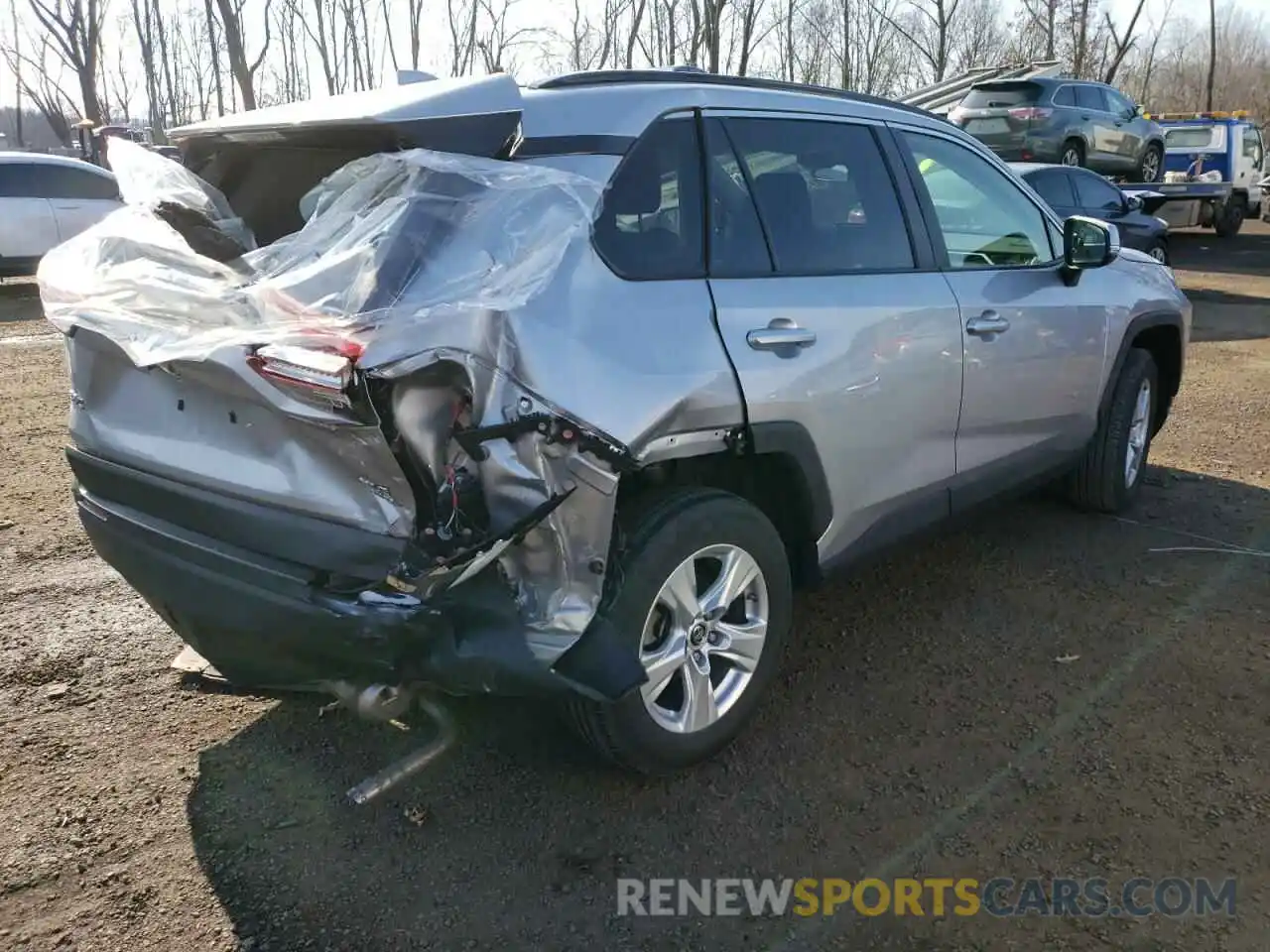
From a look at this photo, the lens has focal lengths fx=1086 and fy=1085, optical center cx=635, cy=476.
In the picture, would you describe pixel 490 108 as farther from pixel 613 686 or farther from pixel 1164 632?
pixel 1164 632

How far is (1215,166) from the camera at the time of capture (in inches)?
899

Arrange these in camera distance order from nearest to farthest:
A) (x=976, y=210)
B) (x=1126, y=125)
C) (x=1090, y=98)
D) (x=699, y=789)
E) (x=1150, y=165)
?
(x=699, y=789) → (x=976, y=210) → (x=1090, y=98) → (x=1126, y=125) → (x=1150, y=165)

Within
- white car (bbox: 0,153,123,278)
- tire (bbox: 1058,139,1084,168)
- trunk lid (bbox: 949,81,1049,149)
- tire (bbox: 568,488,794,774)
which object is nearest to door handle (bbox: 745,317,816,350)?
tire (bbox: 568,488,794,774)

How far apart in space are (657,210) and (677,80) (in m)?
0.62

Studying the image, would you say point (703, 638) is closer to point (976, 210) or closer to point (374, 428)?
point (374, 428)

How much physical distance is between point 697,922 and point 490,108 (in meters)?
2.03

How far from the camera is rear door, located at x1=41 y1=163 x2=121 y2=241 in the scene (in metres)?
14.2

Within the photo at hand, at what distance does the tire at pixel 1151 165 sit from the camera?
794 inches

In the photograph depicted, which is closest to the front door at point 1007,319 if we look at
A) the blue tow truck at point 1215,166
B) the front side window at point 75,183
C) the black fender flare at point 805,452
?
Result: the black fender flare at point 805,452

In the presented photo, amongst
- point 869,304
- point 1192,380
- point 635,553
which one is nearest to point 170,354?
point 635,553

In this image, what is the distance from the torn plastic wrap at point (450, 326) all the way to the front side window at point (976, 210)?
5.71ft

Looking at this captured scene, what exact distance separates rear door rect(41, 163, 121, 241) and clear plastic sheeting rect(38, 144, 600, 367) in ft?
42.4

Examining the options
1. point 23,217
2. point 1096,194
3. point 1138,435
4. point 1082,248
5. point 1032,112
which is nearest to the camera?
point 1082,248

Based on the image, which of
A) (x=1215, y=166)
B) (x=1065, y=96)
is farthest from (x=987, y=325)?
(x=1215, y=166)
